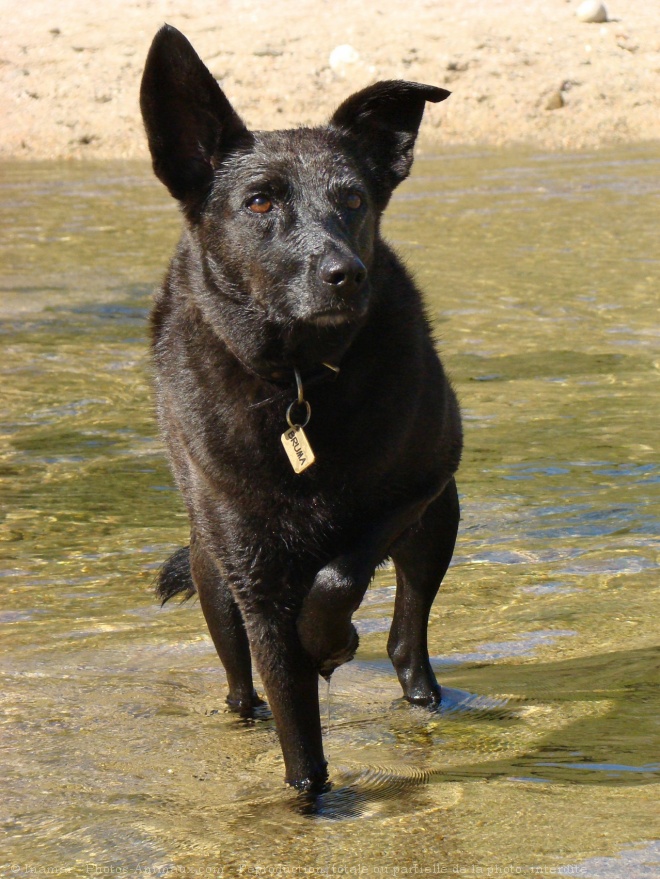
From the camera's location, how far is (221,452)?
3529 millimetres

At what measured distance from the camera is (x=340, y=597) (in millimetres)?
3336

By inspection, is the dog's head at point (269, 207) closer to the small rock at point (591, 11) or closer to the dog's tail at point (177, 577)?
the dog's tail at point (177, 577)

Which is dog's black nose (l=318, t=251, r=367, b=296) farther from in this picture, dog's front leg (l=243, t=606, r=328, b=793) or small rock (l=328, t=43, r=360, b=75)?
small rock (l=328, t=43, r=360, b=75)

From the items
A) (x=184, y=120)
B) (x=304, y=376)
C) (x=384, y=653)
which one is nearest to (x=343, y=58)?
(x=384, y=653)

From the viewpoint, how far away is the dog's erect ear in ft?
12.6

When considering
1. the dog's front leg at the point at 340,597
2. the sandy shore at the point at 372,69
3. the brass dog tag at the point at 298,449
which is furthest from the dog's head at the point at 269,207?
the sandy shore at the point at 372,69

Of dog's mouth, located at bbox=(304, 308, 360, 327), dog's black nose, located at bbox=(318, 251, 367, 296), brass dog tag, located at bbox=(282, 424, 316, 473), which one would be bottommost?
brass dog tag, located at bbox=(282, 424, 316, 473)

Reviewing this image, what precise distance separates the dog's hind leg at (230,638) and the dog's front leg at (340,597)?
0.60 metres

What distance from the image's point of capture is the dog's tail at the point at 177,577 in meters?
4.51

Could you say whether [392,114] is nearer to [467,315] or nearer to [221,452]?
[221,452]

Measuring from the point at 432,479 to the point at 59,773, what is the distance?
1.22 metres

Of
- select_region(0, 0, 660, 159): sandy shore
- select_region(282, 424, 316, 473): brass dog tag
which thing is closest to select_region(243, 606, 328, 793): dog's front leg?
select_region(282, 424, 316, 473): brass dog tag

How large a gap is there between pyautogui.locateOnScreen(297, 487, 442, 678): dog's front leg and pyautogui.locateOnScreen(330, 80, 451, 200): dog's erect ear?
3.29 feet

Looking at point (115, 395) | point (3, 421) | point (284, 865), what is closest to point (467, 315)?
point (115, 395)
